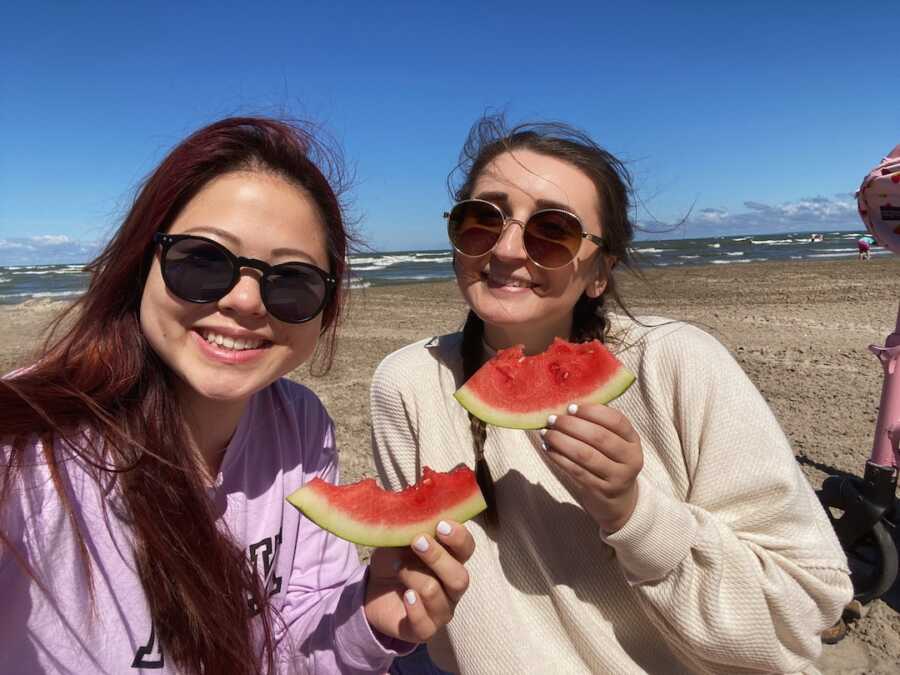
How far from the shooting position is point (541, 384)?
1.93 meters

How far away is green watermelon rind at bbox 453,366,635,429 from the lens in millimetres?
1787

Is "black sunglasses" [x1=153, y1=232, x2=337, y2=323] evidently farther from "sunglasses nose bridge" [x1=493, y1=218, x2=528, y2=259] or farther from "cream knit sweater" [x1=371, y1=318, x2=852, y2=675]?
"cream knit sweater" [x1=371, y1=318, x2=852, y2=675]

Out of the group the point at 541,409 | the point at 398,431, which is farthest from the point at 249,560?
the point at 541,409

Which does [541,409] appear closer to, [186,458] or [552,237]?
[552,237]

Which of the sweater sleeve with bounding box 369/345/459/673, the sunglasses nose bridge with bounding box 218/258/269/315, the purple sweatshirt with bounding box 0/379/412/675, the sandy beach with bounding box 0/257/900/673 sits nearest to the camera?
the purple sweatshirt with bounding box 0/379/412/675

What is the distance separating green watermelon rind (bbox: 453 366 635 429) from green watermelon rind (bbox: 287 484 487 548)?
0.23 m

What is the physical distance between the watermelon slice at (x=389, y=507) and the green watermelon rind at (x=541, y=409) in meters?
0.19

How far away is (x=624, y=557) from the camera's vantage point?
5.59 feet

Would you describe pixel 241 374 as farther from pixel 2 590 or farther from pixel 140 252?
pixel 2 590

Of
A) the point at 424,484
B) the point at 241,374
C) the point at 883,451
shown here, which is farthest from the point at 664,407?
the point at 883,451

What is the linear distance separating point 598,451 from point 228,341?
1164 mm

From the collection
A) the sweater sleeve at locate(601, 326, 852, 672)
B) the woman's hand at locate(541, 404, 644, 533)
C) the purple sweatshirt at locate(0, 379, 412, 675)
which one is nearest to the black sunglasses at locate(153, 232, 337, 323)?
the purple sweatshirt at locate(0, 379, 412, 675)

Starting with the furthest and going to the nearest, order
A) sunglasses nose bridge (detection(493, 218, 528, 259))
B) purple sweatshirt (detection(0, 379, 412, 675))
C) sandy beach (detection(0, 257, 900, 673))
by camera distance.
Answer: sandy beach (detection(0, 257, 900, 673))
sunglasses nose bridge (detection(493, 218, 528, 259))
purple sweatshirt (detection(0, 379, 412, 675))

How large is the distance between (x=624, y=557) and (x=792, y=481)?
611 mm
